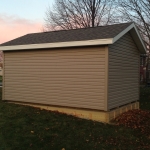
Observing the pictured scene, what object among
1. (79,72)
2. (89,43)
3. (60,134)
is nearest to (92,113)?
(79,72)

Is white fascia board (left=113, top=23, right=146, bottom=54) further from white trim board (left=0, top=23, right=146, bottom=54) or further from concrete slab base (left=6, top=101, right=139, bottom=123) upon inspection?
concrete slab base (left=6, top=101, right=139, bottom=123)

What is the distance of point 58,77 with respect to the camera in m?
9.65

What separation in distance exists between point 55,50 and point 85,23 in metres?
26.7

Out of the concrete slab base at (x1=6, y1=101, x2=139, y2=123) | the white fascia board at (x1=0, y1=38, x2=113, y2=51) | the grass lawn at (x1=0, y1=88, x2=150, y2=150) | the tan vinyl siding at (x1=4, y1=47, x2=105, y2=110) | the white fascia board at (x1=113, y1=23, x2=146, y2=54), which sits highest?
the white fascia board at (x1=113, y1=23, x2=146, y2=54)

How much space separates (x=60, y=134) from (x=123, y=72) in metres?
4.40

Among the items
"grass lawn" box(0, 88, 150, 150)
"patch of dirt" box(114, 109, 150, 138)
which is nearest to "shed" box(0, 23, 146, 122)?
"patch of dirt" box(114, 109, 150, 138)

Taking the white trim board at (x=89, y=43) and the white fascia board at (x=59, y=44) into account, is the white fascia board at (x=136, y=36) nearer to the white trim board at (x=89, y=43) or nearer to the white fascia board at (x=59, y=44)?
the white trim board at (x=89, y=43)

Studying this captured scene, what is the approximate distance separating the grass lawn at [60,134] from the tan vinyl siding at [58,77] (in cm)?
91

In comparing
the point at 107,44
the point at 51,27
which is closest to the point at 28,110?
the point at 107,44

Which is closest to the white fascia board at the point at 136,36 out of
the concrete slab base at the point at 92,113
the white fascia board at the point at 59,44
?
the white fascia board at the point at 59,44

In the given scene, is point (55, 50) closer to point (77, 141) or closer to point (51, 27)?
point (77, 141)

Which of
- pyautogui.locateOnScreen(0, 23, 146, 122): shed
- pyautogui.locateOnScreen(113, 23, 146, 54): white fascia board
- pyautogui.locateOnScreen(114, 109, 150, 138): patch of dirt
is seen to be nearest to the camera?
pyautogui.locateOnScreen(114, 109, 150, 138): patch of dirt

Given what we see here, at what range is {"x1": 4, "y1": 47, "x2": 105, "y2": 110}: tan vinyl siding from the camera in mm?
8781

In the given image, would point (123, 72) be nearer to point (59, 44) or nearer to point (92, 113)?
point (92, 113)
